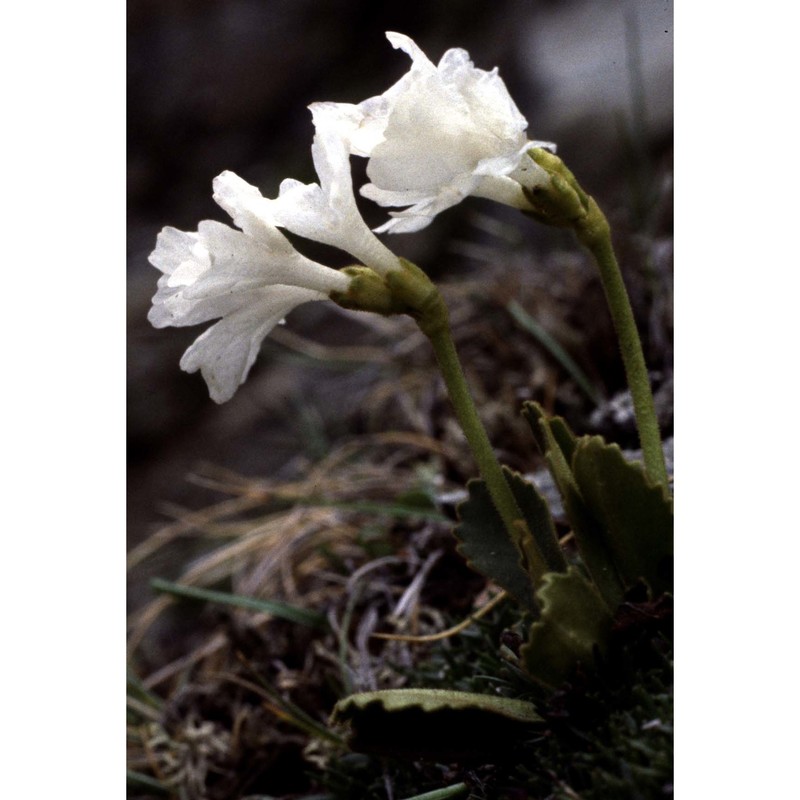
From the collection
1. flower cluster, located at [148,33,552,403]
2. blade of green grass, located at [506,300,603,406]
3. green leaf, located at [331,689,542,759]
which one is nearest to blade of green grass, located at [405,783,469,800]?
green leaf, located at [331,689,542,759]

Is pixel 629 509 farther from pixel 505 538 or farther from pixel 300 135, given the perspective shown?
pixel 300 135

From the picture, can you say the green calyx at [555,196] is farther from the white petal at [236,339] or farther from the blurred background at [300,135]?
the blurred background at [300,135]

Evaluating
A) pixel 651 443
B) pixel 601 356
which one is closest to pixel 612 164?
pixel 601 356

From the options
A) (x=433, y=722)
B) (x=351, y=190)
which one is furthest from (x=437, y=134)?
(x=433, y=722)

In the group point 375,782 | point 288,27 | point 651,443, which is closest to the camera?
point 651,443

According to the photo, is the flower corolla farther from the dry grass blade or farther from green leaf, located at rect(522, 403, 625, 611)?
the dry grass blade
